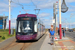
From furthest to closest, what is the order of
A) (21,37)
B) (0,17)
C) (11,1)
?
(0,17)
(11,1)
(21,37)

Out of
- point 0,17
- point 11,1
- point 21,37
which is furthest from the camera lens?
point 0,17

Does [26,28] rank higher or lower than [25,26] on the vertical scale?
lower

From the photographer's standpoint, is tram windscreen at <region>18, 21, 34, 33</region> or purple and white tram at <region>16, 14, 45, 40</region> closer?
purple and white tram at <region>16, 14, 45, 40</region>

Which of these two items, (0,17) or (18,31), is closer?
(18,31)

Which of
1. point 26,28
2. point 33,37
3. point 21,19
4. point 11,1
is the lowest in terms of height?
point 33,37

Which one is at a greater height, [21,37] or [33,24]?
[33,24]

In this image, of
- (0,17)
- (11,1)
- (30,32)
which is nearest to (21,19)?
(30,32)

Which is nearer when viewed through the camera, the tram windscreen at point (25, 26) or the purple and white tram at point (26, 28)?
the purple and white tram at point (26, 28)

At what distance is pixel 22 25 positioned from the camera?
16.8m

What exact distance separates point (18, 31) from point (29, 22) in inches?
64.2

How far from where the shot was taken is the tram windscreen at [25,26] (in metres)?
16.6

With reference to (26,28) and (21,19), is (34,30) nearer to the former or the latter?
(26,28)

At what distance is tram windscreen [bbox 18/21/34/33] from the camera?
1661 cm

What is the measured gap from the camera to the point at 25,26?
1666cm
